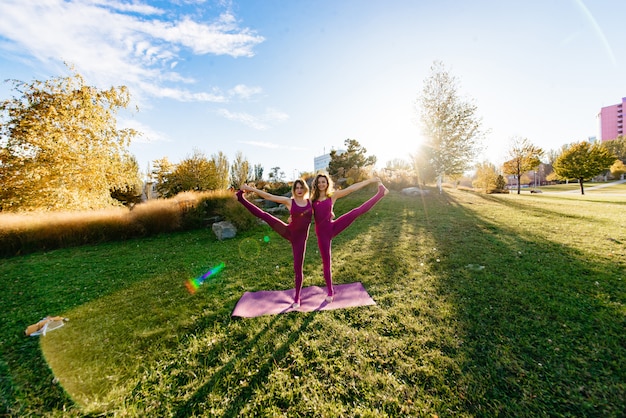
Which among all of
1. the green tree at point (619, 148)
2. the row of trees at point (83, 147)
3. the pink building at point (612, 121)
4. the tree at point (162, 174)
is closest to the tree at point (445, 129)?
the row of trees at point (83, 147)

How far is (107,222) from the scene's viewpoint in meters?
9.34

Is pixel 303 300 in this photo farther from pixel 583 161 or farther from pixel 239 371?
pixel 583 161

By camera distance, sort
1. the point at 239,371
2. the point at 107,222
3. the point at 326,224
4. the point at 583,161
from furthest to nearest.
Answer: the point at 583,161 < the point at 107,222 < the point at 326,224 < the point at 239,371

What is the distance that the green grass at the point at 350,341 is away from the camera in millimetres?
2070

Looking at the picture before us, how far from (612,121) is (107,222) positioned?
4671 inches

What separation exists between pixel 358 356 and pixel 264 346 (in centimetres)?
105

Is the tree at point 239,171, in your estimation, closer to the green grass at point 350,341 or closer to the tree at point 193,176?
the tree at point 193,176

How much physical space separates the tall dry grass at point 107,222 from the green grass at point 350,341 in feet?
11.0

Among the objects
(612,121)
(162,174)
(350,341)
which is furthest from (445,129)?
(612,121)

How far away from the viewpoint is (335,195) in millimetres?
4402

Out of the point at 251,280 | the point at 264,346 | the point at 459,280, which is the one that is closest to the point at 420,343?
the point at 264,346

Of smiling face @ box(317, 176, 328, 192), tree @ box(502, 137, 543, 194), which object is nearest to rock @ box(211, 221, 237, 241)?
smiling face @ box(317, 176, 328, 192)

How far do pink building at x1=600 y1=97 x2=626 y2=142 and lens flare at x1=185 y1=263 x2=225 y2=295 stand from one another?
113 metres

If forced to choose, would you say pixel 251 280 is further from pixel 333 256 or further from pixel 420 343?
pixel 420 343
